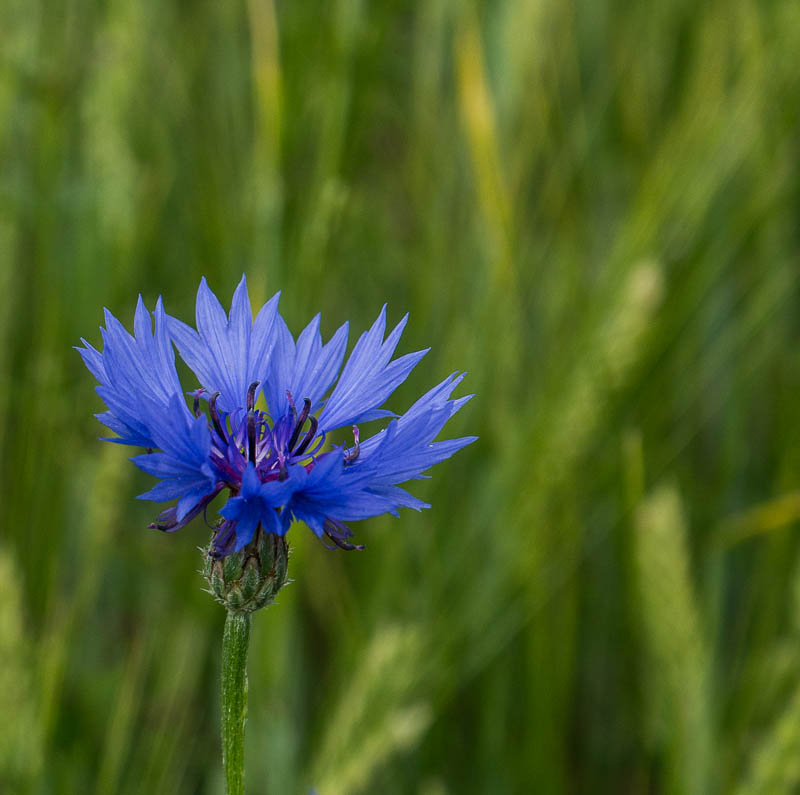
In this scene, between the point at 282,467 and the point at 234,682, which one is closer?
the point at 234,682

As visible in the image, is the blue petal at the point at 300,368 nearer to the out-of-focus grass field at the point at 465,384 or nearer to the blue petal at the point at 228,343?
the blue petal at the point at 228,343

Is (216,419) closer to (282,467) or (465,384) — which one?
(282,467)

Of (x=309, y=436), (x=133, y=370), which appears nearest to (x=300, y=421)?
(x=309, y=436)

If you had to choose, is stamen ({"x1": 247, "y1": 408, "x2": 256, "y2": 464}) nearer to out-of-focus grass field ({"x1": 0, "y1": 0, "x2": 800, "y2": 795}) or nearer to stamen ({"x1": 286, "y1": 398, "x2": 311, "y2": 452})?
stamen ({"x1": 286, "y1": 398, "x2": 311, "y2": 452})

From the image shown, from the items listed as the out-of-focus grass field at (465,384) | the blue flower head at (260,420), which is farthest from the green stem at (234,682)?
the out-of-focus grass field at (465,384)

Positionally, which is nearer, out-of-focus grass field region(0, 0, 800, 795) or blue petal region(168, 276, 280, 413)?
blue petal region(168, 276, 280, 413)

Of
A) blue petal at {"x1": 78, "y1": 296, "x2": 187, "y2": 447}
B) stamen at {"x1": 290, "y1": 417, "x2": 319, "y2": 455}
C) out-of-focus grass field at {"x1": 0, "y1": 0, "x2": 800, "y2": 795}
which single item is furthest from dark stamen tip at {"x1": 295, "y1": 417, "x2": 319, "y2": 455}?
out-of-focus grass field at {"x1": 0, "y1": 0, "x2": 800, "y2": 795}

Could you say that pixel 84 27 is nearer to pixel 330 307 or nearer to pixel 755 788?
pixel 330 307
